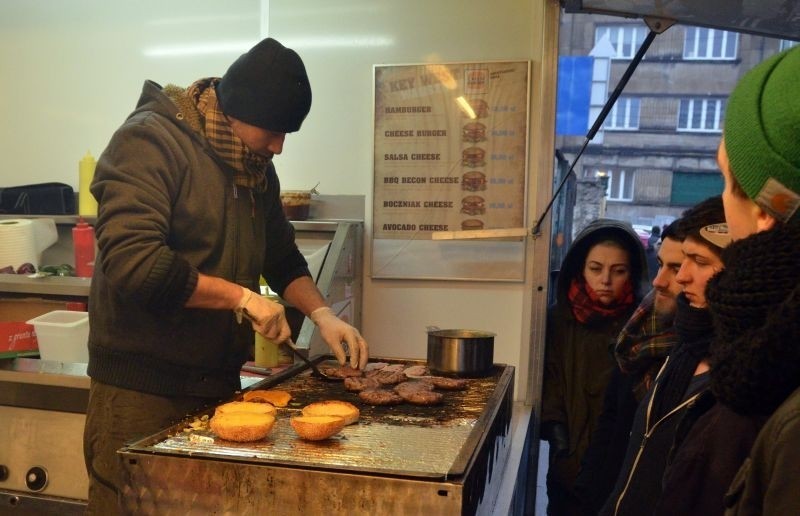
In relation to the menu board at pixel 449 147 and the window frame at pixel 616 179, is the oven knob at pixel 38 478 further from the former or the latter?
the window frame at pixel 616 179

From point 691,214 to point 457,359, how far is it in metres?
0.78

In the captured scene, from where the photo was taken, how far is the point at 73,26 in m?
3.32

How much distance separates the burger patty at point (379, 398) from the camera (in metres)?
1.71

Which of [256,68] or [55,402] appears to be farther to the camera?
[55,402]

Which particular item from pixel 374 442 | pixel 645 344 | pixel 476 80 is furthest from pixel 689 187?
pixel 374 442

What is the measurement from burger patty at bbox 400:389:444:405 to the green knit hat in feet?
3.47

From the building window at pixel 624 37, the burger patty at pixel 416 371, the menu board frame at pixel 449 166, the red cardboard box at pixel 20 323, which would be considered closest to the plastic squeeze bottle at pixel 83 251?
the red cardboard box at pixel 20 323

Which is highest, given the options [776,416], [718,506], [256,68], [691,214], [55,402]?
[256,68]

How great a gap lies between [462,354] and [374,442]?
0.65 m

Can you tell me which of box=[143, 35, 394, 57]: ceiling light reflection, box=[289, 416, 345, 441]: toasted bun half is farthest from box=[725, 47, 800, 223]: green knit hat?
box=[143, 35, 394, 57]: ceiling light reflection

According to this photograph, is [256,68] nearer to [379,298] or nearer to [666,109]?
[379,298]

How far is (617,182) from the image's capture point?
10.1 feet

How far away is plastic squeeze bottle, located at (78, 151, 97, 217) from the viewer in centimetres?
310

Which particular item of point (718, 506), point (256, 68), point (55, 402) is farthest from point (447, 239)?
point (718, 506)
